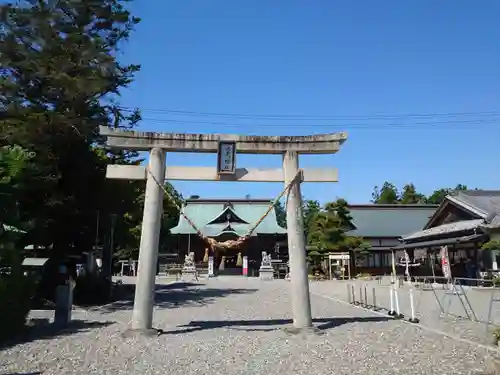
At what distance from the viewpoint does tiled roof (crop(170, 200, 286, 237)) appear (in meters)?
37.2

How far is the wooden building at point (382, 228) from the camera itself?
38500 millimetres

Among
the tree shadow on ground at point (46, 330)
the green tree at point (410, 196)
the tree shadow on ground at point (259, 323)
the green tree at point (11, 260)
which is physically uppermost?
the green tree at point (410, 196)

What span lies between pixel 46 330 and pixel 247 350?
528 centimetres

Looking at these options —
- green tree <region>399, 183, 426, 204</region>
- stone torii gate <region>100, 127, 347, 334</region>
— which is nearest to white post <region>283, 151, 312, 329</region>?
stone torii gate <region>100, 127, 347, 334</region>

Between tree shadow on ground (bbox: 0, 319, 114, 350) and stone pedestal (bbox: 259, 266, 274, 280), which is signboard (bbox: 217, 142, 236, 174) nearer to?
tree shadow on ground (bbox: 0, 319, 114, 350)

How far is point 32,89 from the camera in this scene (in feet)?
52.9

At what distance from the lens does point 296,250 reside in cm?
967

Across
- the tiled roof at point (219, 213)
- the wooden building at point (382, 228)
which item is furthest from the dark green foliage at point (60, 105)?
the wooden building at point (382, 228)

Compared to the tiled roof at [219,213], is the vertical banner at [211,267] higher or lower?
lower

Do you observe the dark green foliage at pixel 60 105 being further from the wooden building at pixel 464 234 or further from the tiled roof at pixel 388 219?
the tiled roof at pixel 388 219

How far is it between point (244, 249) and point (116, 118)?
21404 mm

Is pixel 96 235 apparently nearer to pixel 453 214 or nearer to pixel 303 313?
pixel 303 313

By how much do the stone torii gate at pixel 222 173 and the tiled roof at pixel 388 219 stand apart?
3163cm

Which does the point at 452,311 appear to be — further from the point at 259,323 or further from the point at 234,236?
the point at 234,236
